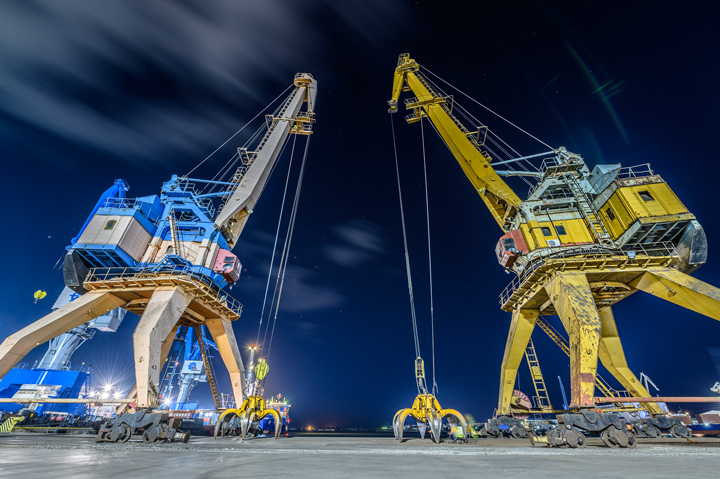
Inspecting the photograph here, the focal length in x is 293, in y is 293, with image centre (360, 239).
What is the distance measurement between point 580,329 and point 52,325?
2771 cm

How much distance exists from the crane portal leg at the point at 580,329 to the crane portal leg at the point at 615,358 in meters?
7.97

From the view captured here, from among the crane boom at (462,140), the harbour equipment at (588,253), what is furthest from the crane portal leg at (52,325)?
the crane boom at (462,140)

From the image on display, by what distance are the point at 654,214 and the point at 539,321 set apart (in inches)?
402

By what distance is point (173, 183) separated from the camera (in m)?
22.6

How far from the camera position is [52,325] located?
52.7 ft

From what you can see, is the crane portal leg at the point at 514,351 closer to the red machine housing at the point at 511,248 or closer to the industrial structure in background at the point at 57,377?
the red machine housing at the point at 511,248

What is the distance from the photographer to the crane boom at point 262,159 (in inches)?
941

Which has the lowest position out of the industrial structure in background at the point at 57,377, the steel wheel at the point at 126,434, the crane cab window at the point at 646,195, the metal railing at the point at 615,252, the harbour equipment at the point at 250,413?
the steel wheel at the point at 126,434

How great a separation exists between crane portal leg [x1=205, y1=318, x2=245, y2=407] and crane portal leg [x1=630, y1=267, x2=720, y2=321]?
2663 cm

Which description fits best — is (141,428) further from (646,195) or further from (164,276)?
(646,195)

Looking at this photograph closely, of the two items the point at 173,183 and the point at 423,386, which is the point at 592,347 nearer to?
the point at 423,386

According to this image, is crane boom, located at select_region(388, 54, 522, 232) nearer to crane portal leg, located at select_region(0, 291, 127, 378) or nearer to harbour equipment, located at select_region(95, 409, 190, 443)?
harbour equipment, located at select_region(95, 409, 190, 443)

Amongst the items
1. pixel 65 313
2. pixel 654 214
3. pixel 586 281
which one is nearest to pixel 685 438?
pixel 586 281

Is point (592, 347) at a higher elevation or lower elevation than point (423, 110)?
lower
